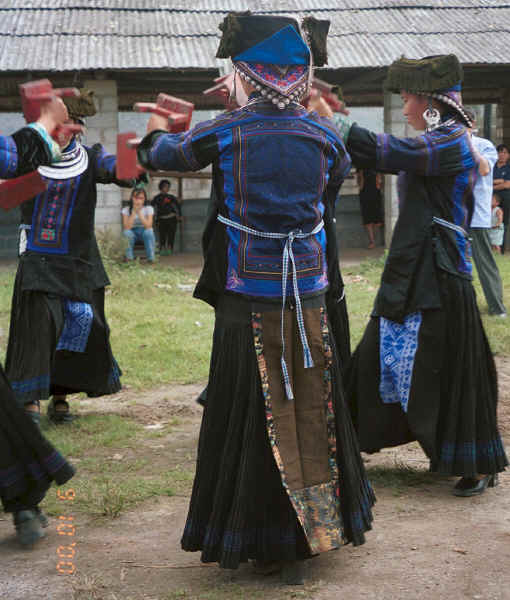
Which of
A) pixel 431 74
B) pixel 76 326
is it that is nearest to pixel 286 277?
pixel 431 74

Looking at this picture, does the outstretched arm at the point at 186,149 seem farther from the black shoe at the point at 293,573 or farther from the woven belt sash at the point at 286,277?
the black shoe at the point at 293,573

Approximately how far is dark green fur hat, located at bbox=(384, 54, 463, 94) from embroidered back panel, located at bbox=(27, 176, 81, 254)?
196 cm

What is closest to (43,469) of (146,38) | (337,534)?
(337,534)

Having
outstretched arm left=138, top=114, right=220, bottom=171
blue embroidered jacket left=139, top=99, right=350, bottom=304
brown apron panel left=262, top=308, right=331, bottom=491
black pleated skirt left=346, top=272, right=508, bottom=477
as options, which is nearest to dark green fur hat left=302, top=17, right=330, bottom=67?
blue embroidered jacket left=139, top=99, right=350, bottom=304

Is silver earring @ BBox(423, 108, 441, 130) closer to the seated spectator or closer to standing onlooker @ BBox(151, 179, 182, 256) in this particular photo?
the seated spectator

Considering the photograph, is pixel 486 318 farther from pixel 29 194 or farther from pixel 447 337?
pixel 29 194

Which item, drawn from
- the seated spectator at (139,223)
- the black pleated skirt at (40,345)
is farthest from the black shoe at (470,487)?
the seated spectator at (139,223)

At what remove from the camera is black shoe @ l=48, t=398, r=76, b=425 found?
18.2 feet

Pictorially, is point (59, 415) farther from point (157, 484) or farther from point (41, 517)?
point (41, 517)

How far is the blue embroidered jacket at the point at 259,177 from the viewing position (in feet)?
9.91

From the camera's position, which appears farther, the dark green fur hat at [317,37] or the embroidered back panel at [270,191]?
the dark green fur hat at [317,37]

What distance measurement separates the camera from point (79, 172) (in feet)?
16.0

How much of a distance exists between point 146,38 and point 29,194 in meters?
11.4

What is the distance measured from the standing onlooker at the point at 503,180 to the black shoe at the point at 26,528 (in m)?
12.3
